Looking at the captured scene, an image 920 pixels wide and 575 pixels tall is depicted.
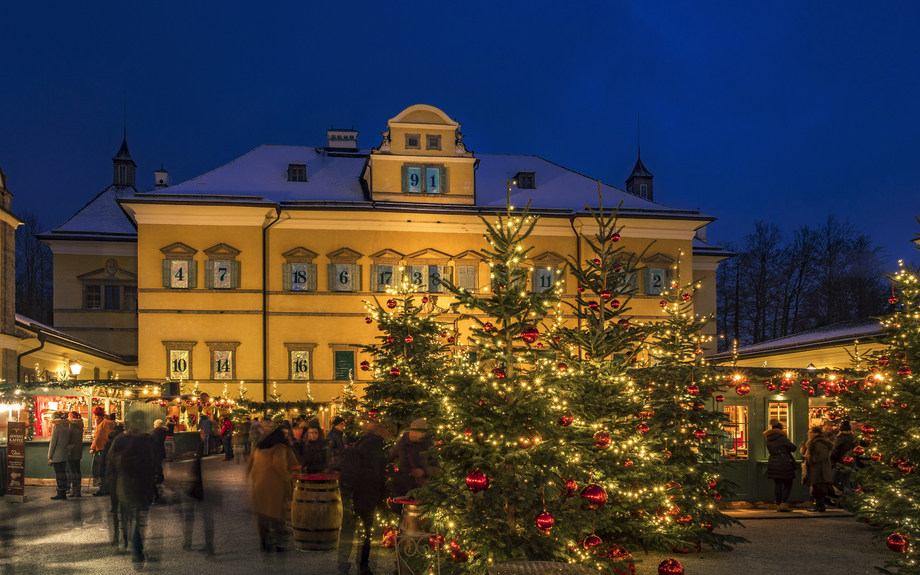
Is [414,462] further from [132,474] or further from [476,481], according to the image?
[132,474]

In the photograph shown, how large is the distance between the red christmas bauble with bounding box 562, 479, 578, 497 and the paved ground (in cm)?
254

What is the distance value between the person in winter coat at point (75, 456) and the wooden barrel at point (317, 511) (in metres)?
9.64

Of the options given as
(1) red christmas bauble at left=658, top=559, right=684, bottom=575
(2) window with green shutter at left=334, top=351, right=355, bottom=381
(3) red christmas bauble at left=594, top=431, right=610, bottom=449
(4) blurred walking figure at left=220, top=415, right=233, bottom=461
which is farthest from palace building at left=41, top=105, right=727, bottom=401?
(1) red christmas bauble at left=658, top=559, right=684, bottom=575

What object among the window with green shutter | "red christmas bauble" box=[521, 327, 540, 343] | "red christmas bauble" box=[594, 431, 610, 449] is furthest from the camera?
the window with green shutter

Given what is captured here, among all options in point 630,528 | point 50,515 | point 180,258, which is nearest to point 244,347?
point 180,258

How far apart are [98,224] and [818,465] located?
37405mm

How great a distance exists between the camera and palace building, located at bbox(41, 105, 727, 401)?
3378cm

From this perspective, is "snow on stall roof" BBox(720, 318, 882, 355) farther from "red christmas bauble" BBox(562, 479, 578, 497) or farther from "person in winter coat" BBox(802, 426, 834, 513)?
"red christmas bauble" BBox(562, 479, 578, 497)

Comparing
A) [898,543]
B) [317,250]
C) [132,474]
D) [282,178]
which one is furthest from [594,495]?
[282,178]

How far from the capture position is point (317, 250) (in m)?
34.7

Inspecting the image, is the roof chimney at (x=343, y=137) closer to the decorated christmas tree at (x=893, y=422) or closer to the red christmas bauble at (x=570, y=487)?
the decorated christmas tree at (x=893, y=422)

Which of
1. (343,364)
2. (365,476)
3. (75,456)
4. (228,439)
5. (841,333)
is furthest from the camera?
(343,364)

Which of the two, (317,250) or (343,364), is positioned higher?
(317,250)

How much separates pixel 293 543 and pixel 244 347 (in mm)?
22830
